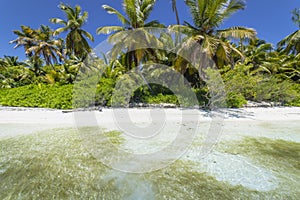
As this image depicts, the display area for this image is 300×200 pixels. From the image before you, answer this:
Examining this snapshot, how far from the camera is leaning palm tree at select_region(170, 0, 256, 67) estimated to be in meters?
8.87

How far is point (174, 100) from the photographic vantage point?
35.4ft

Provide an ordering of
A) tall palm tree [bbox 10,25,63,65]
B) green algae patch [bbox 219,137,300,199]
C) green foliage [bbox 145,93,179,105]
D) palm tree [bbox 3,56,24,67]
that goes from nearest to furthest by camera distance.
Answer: green algae patch [bbox 219,137,300,199] → green foliage [bbox 145,93,179,105] → tall palm tree [bbox 10,25,63,65] → palm tree [bbox 3,56,24,67]

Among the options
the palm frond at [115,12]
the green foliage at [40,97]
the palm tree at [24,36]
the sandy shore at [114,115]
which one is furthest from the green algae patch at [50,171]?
the palm tree at [24,36]

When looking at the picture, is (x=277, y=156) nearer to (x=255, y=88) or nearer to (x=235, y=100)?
(x=235, y=100)

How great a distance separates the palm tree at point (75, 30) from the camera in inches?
597

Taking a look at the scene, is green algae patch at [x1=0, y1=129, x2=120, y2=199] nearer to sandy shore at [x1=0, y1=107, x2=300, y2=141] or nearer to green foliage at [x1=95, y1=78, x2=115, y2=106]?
sandy shore at [x1=0, y1=107, x2=300, y2=141]

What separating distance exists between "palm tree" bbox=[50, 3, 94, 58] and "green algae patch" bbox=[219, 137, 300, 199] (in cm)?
1670

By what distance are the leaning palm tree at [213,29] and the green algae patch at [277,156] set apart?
560 cm

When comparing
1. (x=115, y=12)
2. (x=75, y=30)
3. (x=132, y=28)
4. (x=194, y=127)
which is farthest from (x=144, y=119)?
(x=75, y=30)

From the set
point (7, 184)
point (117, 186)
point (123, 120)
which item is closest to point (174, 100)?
point (123, 120)

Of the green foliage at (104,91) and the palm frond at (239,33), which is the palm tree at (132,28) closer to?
the green foliage at (104,91)

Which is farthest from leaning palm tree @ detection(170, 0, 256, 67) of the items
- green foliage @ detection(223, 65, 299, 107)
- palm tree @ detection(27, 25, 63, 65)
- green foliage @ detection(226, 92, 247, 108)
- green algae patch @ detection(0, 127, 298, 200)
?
palm tree @ detection(27, 25, 63, 65)

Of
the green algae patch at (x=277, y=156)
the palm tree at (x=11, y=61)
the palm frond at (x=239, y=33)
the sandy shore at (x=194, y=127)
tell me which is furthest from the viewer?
the palm tree at (x=11, y=61)

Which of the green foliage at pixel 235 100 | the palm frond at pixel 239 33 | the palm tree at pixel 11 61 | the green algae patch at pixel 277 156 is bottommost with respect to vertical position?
the green algae patch at pixel 277 156
